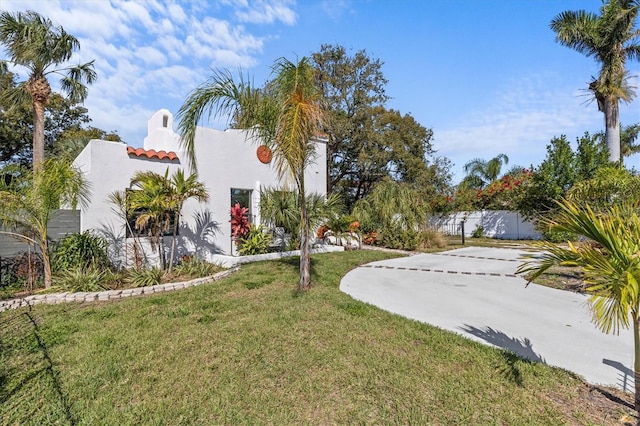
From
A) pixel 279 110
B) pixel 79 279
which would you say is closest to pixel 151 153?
pixel 79 279

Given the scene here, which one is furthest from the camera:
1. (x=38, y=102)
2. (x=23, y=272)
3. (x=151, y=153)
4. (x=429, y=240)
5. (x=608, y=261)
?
(x=429, y=240)

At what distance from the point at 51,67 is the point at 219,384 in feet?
41.9

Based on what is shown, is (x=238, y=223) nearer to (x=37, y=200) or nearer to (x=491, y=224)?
(x=37, y=200)

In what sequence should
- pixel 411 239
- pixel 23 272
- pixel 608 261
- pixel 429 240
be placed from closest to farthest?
pixel 608 261
pixel 23 272
pixel 411 239
pixel 429 240

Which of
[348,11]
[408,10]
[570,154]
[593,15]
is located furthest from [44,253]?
[593,15]

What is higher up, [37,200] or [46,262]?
[37,200]

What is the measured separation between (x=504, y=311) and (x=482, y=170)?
30.0 metres

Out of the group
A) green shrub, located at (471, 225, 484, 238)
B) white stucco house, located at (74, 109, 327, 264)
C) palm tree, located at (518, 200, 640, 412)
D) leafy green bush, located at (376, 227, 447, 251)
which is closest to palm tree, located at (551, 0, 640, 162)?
green shrub, located at (471, 225, 484, 238)

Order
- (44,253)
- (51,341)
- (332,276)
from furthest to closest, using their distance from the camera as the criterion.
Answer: (332,276) → (44,253) → (51,341)

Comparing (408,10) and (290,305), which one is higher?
(408,10)

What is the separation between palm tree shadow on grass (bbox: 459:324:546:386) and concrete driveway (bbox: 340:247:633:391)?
0.01 metres

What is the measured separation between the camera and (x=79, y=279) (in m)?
6.84

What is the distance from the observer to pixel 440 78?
1298 cm

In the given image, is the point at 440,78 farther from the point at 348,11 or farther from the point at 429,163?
the point at 429,163
